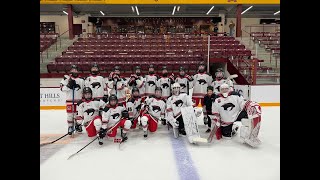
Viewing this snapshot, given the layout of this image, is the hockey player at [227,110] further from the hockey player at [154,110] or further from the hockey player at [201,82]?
the hockey player at [201,82]

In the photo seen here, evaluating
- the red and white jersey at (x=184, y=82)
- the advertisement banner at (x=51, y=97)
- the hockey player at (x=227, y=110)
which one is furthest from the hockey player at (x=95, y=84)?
the advertisement banner at (x=51, y=97)

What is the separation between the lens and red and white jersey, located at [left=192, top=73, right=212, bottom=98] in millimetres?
5830

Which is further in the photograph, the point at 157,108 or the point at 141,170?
the point at 157,108

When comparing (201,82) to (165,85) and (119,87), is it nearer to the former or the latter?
(165,85)

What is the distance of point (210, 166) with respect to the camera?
318 centimetres

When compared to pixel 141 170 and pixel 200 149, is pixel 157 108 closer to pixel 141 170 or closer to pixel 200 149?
pixel 200 149

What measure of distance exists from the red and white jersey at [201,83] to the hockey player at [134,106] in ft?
4.90

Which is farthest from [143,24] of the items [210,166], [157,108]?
[210,166]

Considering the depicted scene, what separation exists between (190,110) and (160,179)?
5.43ft

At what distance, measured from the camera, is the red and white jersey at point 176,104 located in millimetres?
4500

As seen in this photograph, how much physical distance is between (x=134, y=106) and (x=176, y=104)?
2.72 ft

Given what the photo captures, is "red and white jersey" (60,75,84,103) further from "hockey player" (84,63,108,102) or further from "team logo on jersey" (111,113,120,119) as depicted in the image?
"team logo on jersey" (111,113,120,119)

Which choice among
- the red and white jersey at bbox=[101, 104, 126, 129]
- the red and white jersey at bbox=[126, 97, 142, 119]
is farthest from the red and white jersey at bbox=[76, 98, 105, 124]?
the red and white jersey at bbox=[126, 97, 142, 119]

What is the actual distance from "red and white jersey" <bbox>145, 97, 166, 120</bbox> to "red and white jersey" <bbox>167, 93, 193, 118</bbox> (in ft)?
0.85
